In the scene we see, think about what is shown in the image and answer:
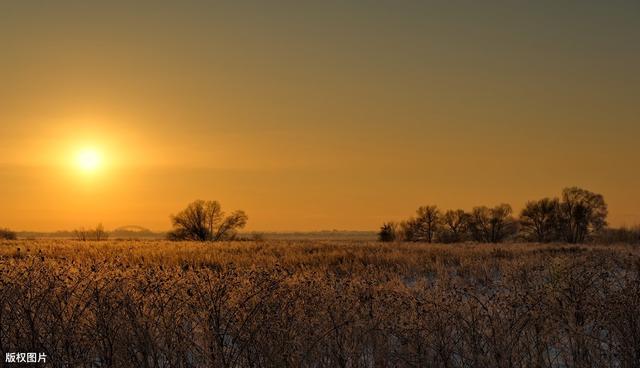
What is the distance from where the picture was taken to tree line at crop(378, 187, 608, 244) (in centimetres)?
7150

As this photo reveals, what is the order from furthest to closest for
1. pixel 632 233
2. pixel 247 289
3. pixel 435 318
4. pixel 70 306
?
pixel 632 233
pixel 247 289
pixel 70 306
pixel 435 318

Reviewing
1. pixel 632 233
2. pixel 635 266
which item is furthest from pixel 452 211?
pixel 635 266

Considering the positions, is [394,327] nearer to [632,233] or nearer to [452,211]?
[632,233]

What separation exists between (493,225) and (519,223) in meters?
7.22

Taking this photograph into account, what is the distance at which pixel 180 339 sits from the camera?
6867 millimetres

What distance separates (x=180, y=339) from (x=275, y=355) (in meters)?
1.11

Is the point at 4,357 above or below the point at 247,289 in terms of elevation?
below

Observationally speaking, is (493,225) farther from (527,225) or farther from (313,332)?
(313,332)

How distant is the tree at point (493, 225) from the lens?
3316 inches

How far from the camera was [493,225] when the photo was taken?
3334 inches

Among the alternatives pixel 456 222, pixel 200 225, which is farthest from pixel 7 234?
pixel 456 222

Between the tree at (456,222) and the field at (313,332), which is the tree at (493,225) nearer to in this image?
the tree at (456,222)

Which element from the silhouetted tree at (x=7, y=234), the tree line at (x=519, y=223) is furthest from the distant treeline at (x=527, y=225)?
the silhouetted tree at (x=7, y=234)

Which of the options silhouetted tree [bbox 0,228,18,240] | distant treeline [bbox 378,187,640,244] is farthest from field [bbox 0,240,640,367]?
silhouetted tree [bbox 0,228,18,240]
